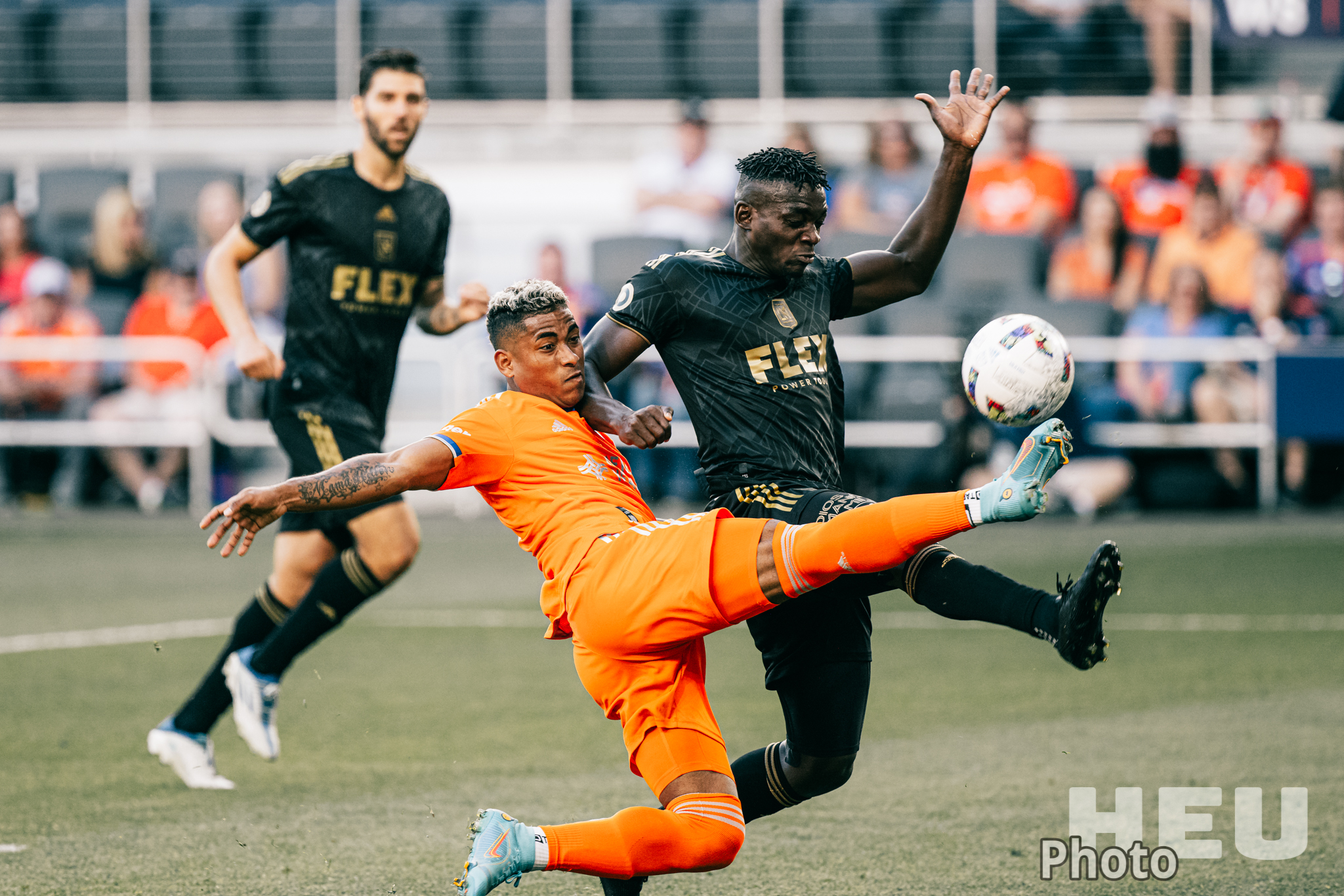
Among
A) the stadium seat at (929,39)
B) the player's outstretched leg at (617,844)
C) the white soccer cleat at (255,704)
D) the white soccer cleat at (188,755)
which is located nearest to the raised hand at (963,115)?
Result: the player's outstretched leg at (617,844)

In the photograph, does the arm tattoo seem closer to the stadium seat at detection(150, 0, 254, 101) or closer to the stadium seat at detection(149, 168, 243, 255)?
the stadium seat at detection(149, 168, 243, 255)

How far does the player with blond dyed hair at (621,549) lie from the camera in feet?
12.5

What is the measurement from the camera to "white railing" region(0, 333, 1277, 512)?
13422 millimetres

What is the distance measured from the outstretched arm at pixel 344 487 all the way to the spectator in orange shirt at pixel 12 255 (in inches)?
487

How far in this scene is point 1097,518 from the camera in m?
13.5

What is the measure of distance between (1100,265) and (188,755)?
10.0 metres

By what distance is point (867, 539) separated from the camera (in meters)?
3.82

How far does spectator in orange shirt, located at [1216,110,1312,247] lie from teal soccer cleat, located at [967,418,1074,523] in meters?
11.4

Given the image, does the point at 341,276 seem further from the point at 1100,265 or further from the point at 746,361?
the point at 1100,265

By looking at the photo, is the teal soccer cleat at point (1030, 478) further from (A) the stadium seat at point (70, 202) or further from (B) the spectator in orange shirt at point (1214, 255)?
(A) the stadium seat at point (70, 202)

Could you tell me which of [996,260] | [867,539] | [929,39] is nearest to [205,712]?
[867,539]

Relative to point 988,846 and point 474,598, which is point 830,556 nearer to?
point 988,846

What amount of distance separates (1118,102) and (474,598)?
9007mm

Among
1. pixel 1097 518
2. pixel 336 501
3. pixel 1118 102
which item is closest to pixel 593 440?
pixel 336 501
